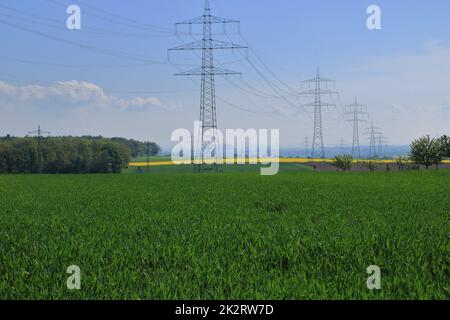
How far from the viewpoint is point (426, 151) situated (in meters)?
78.9

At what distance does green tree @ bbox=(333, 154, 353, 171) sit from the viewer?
9800 cm

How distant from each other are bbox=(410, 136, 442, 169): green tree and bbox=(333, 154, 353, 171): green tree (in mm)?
18897

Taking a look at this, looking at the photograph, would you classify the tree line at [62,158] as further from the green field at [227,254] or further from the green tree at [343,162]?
the green field at [227,254]

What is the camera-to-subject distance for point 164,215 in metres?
17.0

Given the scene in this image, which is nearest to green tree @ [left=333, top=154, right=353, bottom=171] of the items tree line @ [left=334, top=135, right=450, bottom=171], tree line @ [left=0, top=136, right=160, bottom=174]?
tree line @ [left=334, top=135, right=450, bottom=171]

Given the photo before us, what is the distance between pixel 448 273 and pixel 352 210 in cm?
975

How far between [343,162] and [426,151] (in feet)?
70.8

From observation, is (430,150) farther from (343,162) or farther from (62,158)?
(62,158)

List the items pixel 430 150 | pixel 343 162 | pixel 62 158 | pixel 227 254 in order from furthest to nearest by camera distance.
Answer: pixel 62 158, pixel 343 162, pixel 430 150, pixel 227 254

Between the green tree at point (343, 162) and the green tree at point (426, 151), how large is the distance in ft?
62.0
